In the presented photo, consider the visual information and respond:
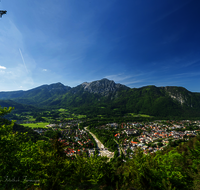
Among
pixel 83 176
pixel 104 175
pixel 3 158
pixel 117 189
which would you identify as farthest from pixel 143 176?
pixel 3 158

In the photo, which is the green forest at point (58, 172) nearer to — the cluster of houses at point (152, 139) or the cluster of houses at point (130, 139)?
the cluster of houses at point (130, 139)

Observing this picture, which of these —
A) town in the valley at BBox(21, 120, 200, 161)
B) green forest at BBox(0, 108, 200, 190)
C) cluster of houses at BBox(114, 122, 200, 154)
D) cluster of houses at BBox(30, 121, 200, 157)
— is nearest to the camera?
green forest at BBox(0, 108, 200, 190)

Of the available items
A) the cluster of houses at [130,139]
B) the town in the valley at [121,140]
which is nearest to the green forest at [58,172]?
the town in the valley at [121,140]

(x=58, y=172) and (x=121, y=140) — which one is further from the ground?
(x=58, y=172)

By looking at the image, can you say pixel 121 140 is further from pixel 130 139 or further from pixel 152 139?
pixel 152 139

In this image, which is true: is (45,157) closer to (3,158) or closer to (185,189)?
(3,158)

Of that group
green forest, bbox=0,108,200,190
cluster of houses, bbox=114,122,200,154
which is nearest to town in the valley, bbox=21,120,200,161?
cluster of houses, bbox=114,122,200,154

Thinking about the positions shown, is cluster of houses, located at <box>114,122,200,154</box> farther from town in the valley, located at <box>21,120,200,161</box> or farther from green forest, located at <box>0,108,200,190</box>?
green forest, located at <box>0,108,200,190</box>

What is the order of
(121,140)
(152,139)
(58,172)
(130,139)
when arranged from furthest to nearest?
(130,139)
(152,139)
(121,140)
(58,172)

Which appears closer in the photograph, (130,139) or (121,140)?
(121,140)

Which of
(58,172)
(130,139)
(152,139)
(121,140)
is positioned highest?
(58,172)

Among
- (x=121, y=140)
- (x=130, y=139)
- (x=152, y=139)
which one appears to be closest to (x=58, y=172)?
(x=121, y=140)
